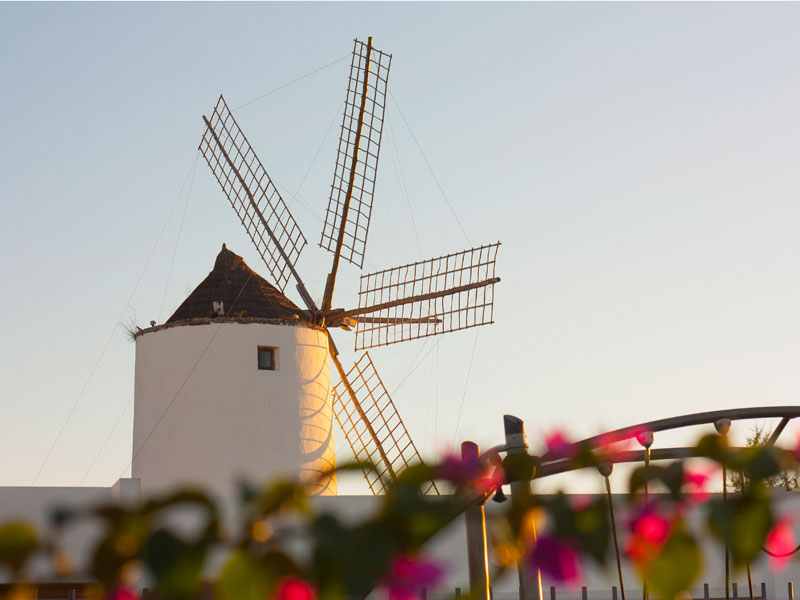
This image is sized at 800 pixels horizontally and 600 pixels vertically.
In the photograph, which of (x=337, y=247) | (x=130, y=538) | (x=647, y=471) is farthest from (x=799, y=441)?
(x=337, y=247)

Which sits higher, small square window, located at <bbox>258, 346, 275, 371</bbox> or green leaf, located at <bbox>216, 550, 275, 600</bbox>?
small square window, located at <bbox>258, 346, 275, 371</bbox>

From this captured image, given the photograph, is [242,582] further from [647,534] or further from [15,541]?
[647,534]

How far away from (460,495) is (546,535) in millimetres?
95

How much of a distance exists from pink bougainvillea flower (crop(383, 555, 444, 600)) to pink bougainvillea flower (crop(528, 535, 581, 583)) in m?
0.10

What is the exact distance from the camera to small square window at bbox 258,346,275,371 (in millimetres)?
12648

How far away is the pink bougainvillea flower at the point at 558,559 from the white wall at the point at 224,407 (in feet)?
37.9

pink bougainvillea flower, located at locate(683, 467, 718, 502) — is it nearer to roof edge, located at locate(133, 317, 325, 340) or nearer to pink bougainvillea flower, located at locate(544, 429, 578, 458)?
pink bougainvillea flower, located at locate(544, 429, 578, 458)

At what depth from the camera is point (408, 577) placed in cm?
71

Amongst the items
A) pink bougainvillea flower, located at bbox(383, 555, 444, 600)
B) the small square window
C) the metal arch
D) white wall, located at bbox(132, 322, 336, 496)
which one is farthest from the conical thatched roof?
pink bougainvillea flower, located at bbox(383, 555, 444, 600)

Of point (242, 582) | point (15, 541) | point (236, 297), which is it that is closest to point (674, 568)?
point (242, 582)

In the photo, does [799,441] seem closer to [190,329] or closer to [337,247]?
[190,329]

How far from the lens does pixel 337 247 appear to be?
15398 mm

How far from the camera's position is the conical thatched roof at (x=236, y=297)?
511 inches

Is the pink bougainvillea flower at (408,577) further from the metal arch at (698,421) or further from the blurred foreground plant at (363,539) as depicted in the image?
the metal arch at (698,421)
